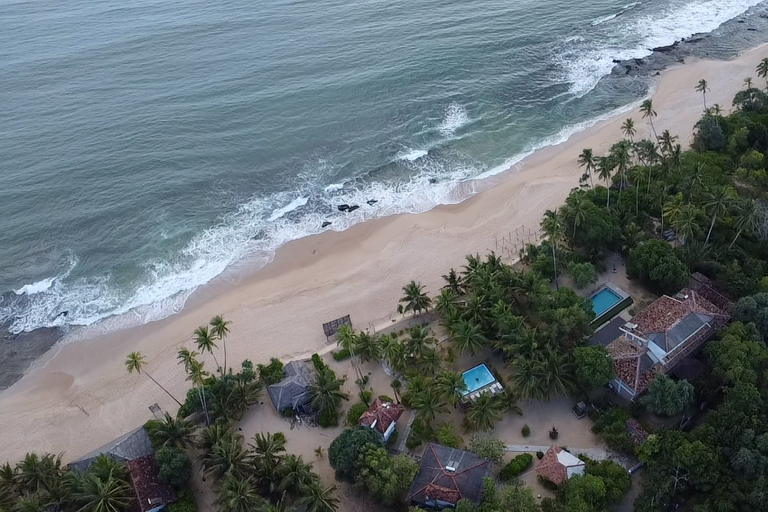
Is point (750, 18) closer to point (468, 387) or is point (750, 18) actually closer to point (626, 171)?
point (626, 171)

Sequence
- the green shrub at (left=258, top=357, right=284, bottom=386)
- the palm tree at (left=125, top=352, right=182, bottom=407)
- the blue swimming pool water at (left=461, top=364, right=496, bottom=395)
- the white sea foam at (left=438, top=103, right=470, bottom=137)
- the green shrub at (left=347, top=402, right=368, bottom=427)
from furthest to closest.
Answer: the white sea foam at (left=438, top=103, right=470, bottom=137) < the green shrub at (left=258, top=357, right=284, bottom=386) < the blue swimming pool water at (left=461, top=364, right=496, bottom=395) < the green shrub at (left=347, top=402, right=368, bottom=427) < the palm tree at (left=125, top=352, right=182, bottom=407)

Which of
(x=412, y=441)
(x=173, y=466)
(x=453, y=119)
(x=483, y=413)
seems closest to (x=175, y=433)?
(x=173, y=466)

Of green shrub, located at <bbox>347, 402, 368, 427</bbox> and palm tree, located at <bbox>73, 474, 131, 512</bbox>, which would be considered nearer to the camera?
palm tree, located at <bbox>73, 474, 131, 512</bbox>

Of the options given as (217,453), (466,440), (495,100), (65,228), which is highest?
(495,100)

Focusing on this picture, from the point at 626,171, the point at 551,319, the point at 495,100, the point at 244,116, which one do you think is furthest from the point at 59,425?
the point at 495,100

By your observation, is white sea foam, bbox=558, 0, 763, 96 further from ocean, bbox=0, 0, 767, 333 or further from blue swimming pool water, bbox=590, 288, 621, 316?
blue swimming pool water, bbox=590, 288, 621, 316

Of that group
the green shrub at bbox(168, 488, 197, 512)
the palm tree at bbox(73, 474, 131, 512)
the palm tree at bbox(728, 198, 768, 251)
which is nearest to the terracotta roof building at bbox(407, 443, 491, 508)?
the green shrub at bbox(168, 488, 197, 512)
